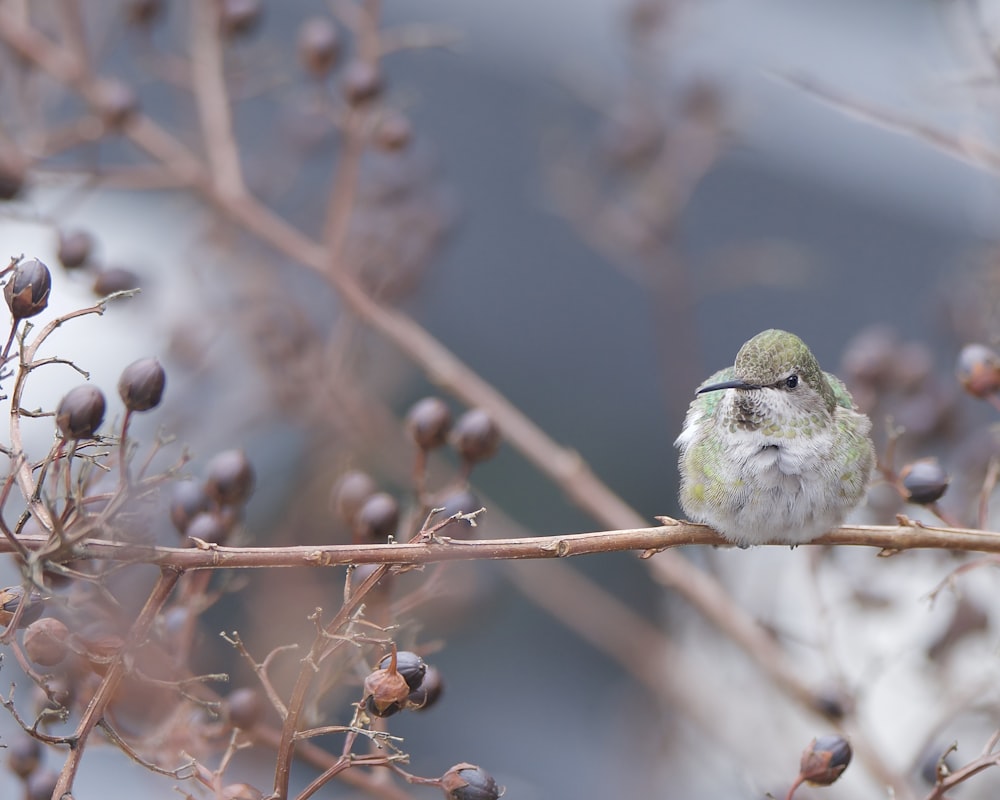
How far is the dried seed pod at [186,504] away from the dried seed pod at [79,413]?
0.37 metres

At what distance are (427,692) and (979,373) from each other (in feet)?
3.40

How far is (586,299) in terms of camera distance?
16.4 ft

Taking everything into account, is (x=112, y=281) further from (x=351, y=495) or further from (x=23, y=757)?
(x=23, y=757)

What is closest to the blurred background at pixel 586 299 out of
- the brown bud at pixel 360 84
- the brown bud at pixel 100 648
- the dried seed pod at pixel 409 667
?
the brown bud at pixel 360 84

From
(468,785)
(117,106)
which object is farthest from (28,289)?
Result: (117,106)

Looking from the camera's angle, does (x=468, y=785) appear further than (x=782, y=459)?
No

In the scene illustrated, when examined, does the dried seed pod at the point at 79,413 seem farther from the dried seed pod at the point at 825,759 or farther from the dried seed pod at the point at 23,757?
the dried seed pod at the point at 825,759

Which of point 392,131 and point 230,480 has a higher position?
point 392,131

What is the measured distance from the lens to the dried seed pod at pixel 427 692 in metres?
1.46

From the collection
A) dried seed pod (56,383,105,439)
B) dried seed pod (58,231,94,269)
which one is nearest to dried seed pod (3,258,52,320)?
dried seed pod (56,383,105,439)

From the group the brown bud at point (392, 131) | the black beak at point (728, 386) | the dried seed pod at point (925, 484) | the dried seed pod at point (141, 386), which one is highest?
the dried seed pod at point (141, 386)

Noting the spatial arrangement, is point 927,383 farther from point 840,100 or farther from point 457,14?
point 457,14

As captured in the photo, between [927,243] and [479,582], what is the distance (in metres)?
3.23

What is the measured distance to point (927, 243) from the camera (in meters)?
5.25
